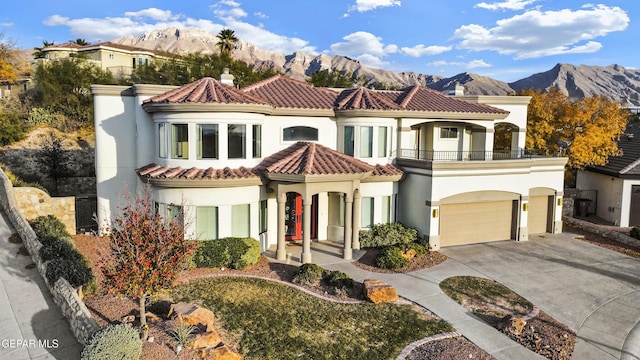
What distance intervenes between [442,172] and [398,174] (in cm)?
226

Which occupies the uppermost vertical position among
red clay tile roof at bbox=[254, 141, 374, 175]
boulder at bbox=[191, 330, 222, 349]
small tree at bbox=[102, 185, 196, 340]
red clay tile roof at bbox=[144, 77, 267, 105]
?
red clay tile roof at bbox=[144, 77, 267, 105]

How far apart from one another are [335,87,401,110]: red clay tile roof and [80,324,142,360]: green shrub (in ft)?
49.6

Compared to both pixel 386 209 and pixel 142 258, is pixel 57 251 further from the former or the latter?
pixel 386 209

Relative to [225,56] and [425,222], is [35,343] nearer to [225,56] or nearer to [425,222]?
[425,222]

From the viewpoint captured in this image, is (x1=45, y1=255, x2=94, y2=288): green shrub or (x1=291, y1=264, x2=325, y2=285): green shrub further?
(x1=291, y1=264, x2=325, y2=285): green shrub

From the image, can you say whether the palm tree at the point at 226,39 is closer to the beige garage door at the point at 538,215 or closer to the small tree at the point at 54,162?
the small tree at the point at 54,162

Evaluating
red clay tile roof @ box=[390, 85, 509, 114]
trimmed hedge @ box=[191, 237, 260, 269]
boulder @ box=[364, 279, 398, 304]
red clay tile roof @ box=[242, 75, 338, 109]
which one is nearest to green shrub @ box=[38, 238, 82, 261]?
trimmed hedge @ box=[191, 237, 260, 269]

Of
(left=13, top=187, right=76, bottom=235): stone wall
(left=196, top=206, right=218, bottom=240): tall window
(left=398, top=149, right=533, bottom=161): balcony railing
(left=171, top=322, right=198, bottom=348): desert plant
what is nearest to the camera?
(left=171, top=322, right=198, bottom=348): desert plant

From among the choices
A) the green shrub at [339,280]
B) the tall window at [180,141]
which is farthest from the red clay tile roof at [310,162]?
the green shrub at [339,280]

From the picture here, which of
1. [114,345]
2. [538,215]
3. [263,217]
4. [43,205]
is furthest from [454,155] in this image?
[43,205]

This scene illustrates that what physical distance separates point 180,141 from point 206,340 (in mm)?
10430

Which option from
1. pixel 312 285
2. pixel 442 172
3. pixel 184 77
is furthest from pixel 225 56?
pixel 312 285

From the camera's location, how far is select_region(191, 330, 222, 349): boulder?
9555 millimetres

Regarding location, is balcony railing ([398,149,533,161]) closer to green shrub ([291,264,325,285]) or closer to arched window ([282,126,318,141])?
arched window ([282,126,318,141])
